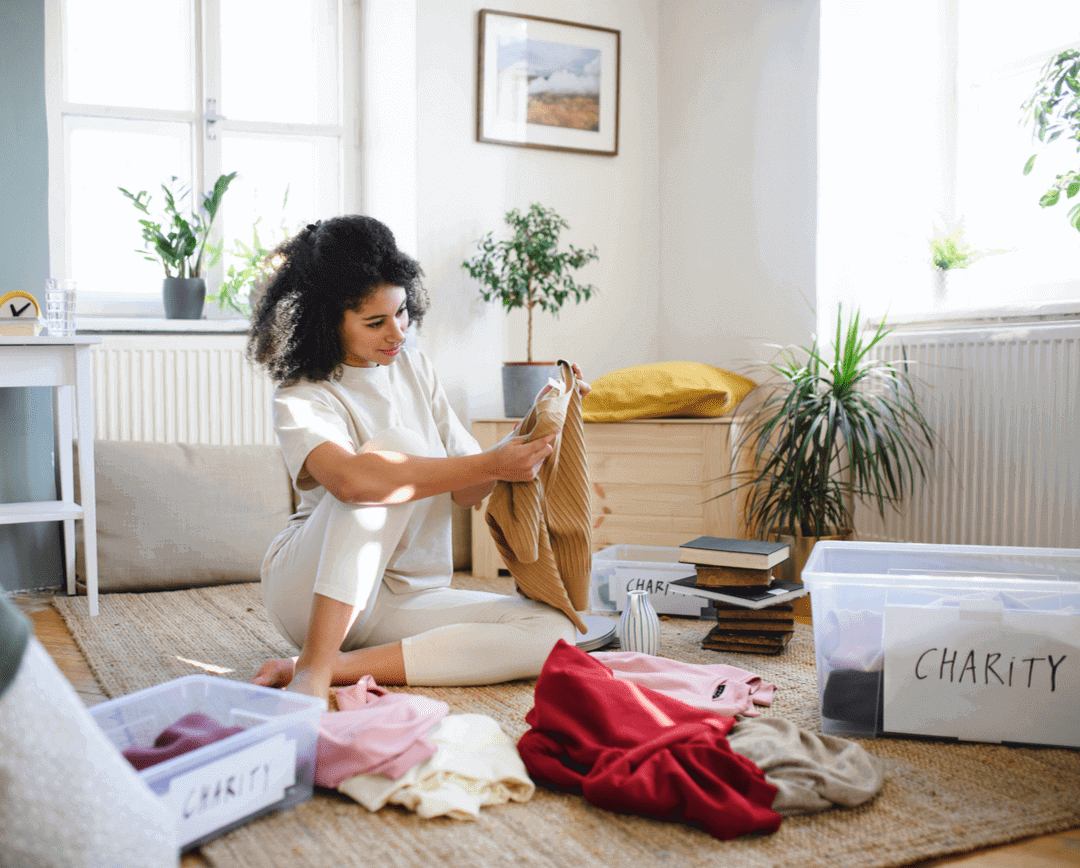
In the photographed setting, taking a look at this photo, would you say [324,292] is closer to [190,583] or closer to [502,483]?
[502,483]

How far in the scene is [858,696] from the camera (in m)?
1.58

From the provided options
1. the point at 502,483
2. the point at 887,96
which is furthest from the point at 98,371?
the point at 887,96

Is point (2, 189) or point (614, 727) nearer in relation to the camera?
point (614, 727)

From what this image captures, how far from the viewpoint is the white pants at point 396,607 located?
1.66 meters

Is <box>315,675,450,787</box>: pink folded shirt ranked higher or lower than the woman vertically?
lower

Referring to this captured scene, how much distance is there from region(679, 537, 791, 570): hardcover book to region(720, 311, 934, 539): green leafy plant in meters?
0.46

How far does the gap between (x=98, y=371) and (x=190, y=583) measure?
0.71 m

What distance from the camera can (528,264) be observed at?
3094 millimetres


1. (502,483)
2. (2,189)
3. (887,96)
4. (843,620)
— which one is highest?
(887,96)

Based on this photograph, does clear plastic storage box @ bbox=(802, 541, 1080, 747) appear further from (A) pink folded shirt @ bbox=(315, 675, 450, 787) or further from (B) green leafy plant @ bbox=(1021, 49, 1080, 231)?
(B) green leafy plant @ bbox=(1021, 49, 1080, 231)

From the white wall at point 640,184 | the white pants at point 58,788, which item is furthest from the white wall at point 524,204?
the white pants at point 58,788

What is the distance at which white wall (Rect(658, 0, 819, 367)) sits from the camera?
3051 millimetres

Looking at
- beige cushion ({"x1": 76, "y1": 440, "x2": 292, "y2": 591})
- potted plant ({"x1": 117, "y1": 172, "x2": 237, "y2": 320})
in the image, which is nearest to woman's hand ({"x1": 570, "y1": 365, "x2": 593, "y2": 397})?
beige cushion ({"x1": 76, "y1": 440, "x2": 292, "y2": 591})


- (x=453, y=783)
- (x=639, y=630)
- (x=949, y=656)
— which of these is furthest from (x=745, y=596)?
(x=453, y=783)
